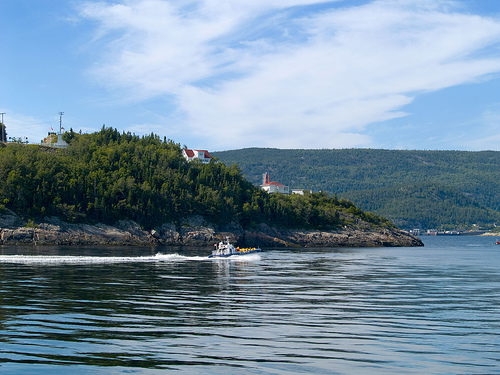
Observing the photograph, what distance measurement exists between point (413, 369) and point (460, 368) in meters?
1.90

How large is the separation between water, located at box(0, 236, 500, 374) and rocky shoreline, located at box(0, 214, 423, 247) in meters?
71.5

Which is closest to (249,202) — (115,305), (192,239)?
(192,239)

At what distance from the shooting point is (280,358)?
18828 mm

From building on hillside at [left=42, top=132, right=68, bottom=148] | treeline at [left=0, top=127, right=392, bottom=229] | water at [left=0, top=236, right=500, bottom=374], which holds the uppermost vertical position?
building on hillside at [left=42, top=132, right=68, bottom=148]

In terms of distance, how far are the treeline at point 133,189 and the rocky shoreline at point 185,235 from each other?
3.40 m

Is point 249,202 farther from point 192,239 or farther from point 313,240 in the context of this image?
point 192,239

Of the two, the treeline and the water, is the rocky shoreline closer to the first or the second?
the treeline

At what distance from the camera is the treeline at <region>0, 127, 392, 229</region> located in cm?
12412

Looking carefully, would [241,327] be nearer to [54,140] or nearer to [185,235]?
[185,235]

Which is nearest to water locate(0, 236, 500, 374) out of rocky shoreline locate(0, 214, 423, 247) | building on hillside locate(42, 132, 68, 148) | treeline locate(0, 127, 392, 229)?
rocky shoreline locate(0, 214, 423, 247)

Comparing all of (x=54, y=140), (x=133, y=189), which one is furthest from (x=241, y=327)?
(x=54, y=140)

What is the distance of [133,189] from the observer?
463 feet

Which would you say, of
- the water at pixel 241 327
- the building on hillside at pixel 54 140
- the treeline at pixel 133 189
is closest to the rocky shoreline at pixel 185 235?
the treeline at pixel 133 189

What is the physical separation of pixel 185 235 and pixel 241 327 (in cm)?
11669
